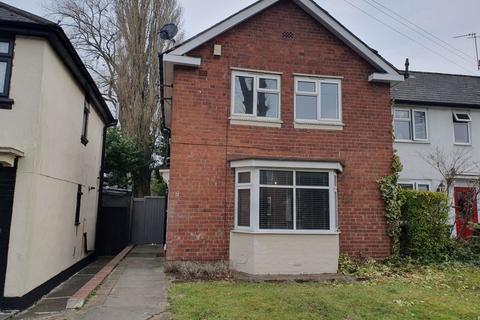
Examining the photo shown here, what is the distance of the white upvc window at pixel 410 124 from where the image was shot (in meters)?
15.4

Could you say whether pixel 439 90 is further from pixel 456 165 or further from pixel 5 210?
pixel 5 210

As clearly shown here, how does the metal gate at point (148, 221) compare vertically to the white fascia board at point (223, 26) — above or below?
below

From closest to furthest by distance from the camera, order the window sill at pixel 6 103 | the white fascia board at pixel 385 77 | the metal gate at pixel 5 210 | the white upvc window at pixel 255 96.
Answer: the metal gate at pixel 5 210 → the window sill at pixel 6 103 → the white upvc window at pixel 255 96 → the white fascia board at pixel 385 77

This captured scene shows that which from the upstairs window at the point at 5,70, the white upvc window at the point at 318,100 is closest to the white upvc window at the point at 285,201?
the white upvc window at the point at 318,100

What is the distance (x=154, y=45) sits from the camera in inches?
933

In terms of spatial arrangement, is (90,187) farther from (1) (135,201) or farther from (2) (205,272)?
(2) (205,272)

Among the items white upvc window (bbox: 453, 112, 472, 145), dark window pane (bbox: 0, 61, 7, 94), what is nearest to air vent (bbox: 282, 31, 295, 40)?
dark window pane (bbox: 0, 61, 7, 94)

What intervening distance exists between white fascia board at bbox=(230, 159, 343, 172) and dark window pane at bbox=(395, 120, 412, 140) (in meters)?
6.04

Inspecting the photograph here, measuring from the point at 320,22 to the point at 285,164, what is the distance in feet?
15.4

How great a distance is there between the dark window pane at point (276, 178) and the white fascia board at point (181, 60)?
3493mm

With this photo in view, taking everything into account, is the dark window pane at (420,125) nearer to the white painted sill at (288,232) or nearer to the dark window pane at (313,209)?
the dark window pane at (313,209)

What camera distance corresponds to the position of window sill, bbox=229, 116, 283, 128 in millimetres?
10883

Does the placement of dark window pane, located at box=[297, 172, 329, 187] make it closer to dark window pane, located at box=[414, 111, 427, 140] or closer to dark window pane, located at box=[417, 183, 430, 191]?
dark window pane, located at box=[417, 183, 430, 191]

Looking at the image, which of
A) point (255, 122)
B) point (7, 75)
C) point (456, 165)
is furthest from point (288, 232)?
point (456, 165)
